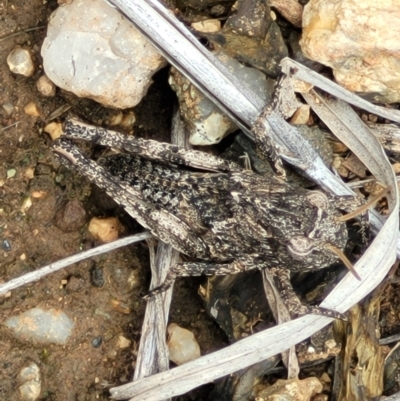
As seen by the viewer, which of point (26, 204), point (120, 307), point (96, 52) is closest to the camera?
point (96, 52)

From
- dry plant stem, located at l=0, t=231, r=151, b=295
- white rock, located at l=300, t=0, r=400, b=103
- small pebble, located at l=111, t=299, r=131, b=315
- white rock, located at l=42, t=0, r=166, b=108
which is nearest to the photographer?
white rock, located at l=300, t=0, r=400, b=103

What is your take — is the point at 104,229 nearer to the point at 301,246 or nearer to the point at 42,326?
the point at 42,326

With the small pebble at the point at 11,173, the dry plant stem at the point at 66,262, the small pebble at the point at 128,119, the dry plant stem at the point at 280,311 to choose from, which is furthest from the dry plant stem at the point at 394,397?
the small pebble at the point at 11,173

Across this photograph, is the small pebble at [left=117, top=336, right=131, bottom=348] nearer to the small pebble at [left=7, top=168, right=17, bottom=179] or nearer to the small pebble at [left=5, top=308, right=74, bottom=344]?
the small pebble at [left=5, top=308, right=74, bottom=344]

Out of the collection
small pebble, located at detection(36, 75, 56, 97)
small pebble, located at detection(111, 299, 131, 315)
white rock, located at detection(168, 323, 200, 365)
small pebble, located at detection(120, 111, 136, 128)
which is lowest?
white rock, located at detection(168, 323, 200, 365)

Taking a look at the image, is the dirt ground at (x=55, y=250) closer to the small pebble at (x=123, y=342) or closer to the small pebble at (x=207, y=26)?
the small pebble at (x=123, y=342)

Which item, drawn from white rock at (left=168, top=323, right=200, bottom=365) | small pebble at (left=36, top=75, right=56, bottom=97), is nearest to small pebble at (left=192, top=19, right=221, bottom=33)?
small pebble at (left=36, top=75, right=56, bottom=97)

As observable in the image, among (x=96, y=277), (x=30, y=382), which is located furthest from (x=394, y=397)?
(x=30, y=382)

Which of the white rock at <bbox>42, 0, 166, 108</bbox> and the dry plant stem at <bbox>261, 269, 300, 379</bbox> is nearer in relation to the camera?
the white rock at <bbox>42, 0, 166, 108</bbox>
